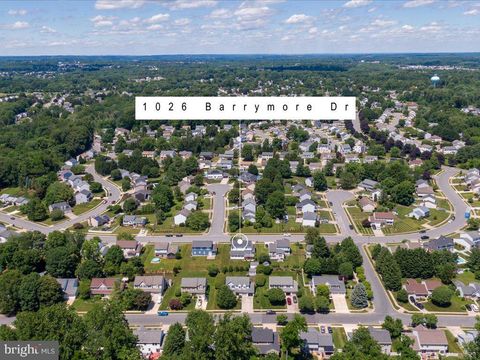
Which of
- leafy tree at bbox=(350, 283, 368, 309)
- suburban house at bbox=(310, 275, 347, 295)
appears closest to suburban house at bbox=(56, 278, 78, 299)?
suburban house at bbox=(310, 275, 347, 295)

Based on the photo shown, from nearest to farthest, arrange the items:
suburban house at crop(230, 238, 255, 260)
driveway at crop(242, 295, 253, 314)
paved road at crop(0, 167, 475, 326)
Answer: paved road at crop(0, 167, 475, 326) → driveway at crop(242, 295, 253, 314) → suburban house at crop(230, 238, 255, 260)

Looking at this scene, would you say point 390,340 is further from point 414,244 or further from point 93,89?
point 93,89

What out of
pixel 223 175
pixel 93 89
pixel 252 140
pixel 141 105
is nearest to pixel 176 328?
pixel 141 105

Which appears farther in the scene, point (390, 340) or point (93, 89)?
point (93, 89)

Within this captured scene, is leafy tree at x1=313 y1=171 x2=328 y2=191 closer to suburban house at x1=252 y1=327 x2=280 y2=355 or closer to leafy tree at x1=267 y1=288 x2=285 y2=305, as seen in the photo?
leafy tree at x1=267 y1=288 x2=285 y2=305

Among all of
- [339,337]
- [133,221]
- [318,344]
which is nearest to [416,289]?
[339,337]

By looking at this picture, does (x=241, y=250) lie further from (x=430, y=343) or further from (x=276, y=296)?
(x=430, y=343)

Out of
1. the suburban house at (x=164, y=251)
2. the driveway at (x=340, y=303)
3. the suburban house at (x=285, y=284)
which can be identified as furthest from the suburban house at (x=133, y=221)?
the driveway at (x=340, y=303)
